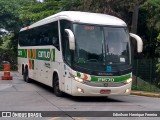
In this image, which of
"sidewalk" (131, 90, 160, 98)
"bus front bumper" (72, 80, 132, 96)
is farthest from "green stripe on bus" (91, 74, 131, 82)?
"sidewalk" (131, 90, 160, 98)

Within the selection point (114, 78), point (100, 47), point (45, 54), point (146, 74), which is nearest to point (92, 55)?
point (100, 47)

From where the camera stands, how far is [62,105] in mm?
15203

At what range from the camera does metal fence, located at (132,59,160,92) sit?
24.8 m

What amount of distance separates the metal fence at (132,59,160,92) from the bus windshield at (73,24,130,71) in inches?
309

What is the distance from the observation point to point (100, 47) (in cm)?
1642

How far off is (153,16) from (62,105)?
540 inches

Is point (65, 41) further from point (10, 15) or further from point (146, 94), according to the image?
point (10, 15)

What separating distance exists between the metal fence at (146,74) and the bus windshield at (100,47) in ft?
25.8

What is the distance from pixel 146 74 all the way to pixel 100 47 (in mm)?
9736

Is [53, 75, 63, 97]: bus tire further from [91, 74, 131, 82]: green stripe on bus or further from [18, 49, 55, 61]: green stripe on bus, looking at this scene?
[91, 74, 131, 82]: green stripe on bus

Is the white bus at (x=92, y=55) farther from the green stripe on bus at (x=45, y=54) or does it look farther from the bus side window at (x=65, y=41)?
the green stripe on bus at (x=45, y=54)

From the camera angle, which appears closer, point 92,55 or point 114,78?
point 92,55

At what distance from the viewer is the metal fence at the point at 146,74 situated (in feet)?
81.4

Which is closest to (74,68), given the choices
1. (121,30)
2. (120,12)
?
(121,30)
